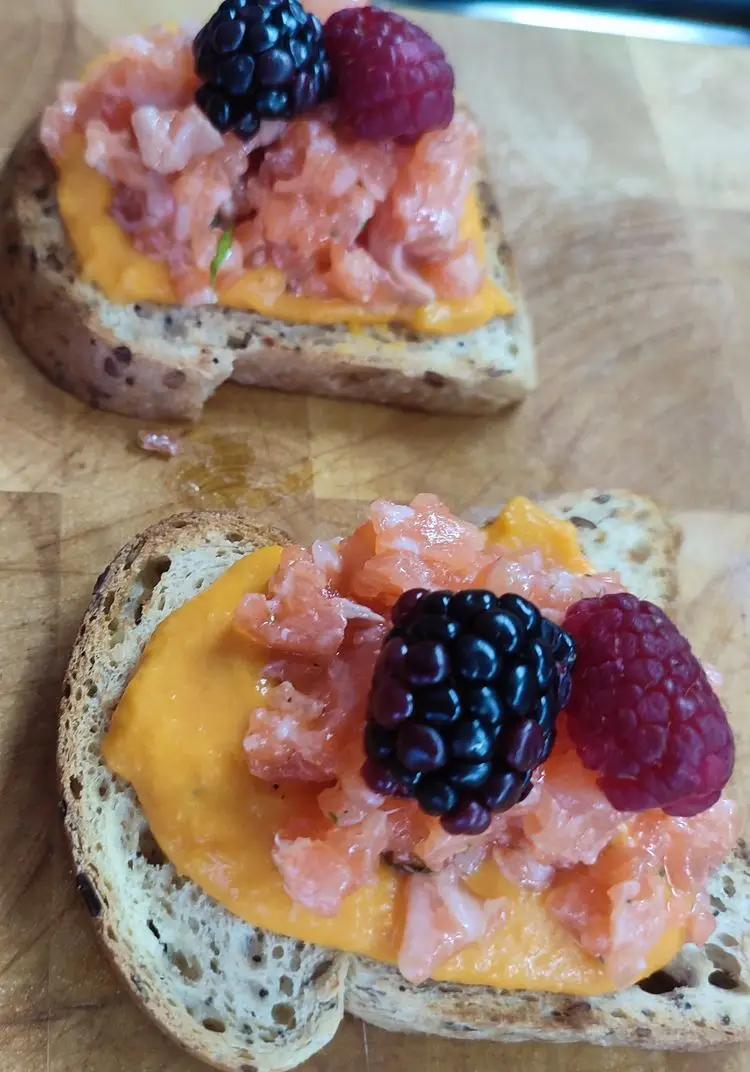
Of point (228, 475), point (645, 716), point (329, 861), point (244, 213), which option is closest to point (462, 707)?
point (645, 716)

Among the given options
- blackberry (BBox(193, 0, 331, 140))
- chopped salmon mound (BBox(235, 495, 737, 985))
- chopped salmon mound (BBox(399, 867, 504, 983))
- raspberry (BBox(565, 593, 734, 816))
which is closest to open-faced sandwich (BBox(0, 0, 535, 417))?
blackberry (BBox(193, 0, 331, 140))

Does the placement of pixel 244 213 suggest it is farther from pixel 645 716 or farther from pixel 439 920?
pixel 439 920

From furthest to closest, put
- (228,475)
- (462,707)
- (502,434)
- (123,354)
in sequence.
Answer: (502,434), (228,475), (123,354), (462,707)

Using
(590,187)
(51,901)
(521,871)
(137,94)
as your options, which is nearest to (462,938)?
(521,871)

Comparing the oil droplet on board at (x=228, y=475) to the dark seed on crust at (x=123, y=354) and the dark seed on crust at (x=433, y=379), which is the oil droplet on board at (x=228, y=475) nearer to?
the dark seed on crust at (x=123, y=354)

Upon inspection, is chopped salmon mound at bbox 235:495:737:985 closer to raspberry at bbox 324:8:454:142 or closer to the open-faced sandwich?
the open-faced sandwich

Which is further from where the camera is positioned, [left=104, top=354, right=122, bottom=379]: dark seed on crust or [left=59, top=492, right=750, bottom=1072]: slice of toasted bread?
[left=104, top=354, right=122, bottom=379]: dark seed on crust

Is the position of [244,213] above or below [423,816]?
above
